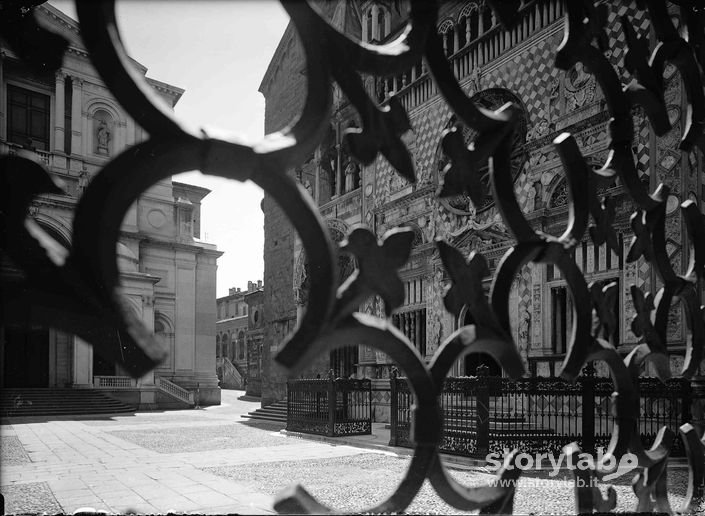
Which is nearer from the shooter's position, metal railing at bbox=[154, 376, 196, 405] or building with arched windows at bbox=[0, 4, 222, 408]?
building with arched windows at bbox=[0, 4, 222, 408]

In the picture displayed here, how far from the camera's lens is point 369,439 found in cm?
1270

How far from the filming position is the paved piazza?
20.3 ft

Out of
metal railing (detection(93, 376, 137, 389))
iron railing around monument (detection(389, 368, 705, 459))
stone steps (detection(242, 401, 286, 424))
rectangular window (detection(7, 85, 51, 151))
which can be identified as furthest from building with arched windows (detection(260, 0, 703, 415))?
rectangular window (detection(7, 85, 51, 151))

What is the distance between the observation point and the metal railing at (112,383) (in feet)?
86.0

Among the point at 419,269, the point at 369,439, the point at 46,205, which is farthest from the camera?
the point at 46,205

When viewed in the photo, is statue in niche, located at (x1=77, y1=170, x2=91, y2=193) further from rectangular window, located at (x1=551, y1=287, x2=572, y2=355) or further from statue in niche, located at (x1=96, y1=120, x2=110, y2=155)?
rectangular window, located at (x1=551, y1=287, x2=572, y2=355)

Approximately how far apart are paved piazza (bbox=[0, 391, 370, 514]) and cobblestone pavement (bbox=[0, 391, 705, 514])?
16mm

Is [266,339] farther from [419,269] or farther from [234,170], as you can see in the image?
[234,170]

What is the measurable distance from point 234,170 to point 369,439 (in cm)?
1205

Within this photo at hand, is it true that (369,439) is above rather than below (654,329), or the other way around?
below

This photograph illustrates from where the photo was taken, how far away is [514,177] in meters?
12.6

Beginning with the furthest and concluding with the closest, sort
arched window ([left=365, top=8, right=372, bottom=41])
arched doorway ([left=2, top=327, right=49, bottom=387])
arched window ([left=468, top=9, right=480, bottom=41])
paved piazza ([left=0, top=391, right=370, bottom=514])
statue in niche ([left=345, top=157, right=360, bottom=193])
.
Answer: arched doorway ([left=2, top=327, right=49, bottom=387]) < statue in niche ([left=345, top=157, right=360, bottom=193]) < arched window ([left=365, top=8, right=372, bottom=41]) < arched window ([left=468, top=9, right=480, bottom=41]) < paved piazza ([left=0, top=391, right=370, bottom=514])

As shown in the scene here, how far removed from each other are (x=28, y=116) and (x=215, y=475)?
2442 cm

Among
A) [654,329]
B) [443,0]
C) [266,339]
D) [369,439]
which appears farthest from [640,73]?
[266,339]
